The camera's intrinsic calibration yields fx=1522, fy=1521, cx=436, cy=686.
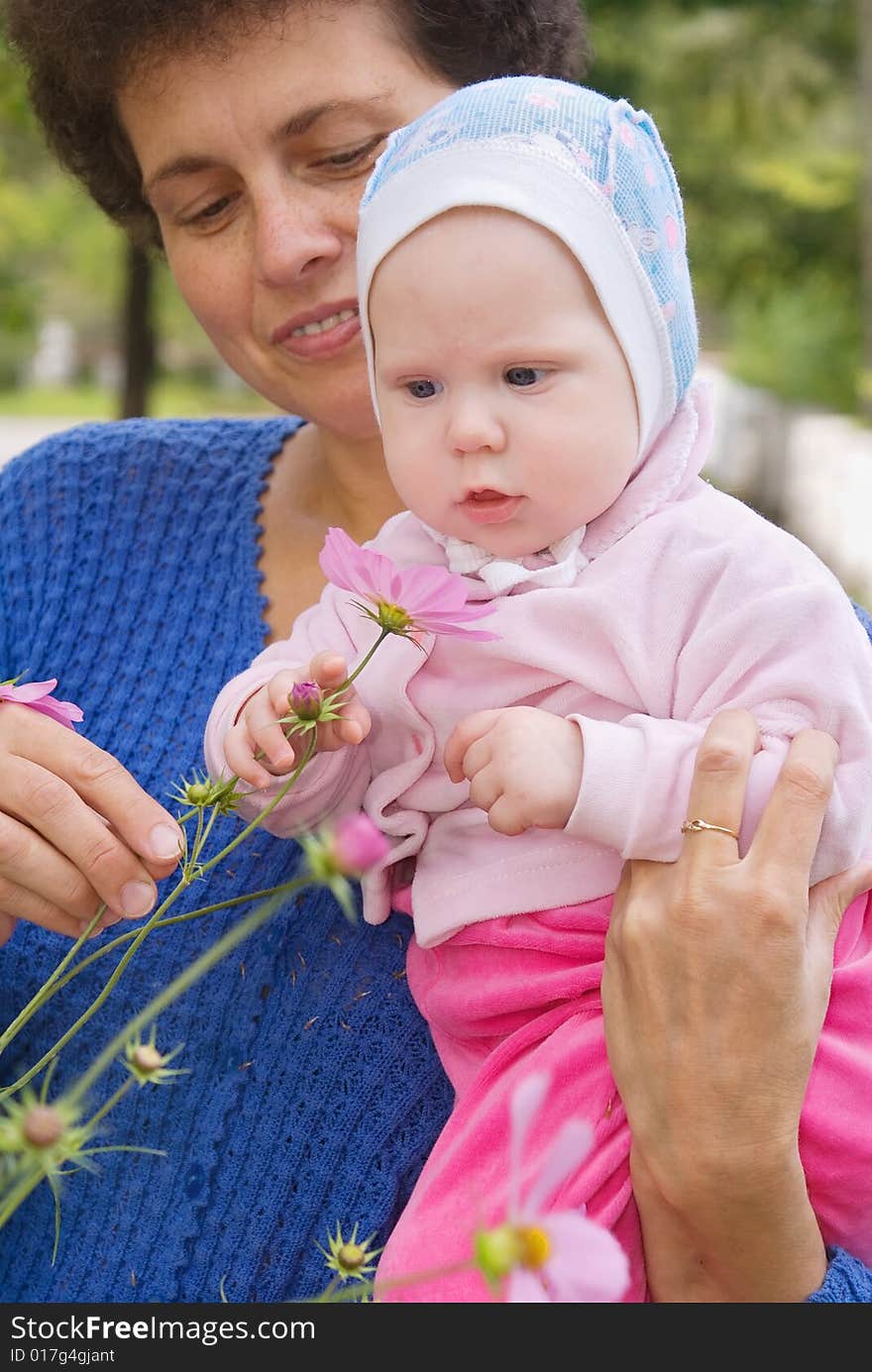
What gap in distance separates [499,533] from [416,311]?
0.70 ft

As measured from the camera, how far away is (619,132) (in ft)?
4.39

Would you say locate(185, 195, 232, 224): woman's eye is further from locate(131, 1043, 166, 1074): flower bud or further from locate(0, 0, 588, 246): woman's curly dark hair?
locate(131, 1043, 166, 1074): flower bud

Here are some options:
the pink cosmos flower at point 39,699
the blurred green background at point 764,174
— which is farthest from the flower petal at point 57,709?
the blurred green background at point 764,174

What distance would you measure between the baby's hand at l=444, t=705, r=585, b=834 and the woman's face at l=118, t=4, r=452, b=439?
2.48ft

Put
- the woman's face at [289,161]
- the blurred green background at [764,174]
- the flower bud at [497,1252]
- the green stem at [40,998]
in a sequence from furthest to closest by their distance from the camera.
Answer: the blurred green background at [764,174], the woman's face at [289,161], the green stem at [40,998], the flower bud at [497,1252]

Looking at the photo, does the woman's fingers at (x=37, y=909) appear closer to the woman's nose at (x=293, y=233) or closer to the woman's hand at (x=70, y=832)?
the woman's hand at (x=70, y=832)

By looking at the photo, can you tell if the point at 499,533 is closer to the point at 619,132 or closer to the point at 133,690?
the point at 619,132

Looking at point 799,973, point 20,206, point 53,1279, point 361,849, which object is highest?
point 361,849

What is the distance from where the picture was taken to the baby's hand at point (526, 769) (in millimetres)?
1217

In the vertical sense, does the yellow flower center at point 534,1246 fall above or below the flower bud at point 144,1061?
above

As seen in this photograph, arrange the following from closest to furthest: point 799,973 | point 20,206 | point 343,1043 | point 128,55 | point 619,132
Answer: point 799,973, point 619,132, point 343,1043, point 128,55, point 20,206

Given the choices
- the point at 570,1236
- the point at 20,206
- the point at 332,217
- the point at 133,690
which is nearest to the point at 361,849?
the point at 570,1236

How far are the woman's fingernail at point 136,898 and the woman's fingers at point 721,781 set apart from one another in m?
0.43

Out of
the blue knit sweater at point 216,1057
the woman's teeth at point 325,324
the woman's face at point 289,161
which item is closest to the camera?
the blue knit sweater at point 216,1057
